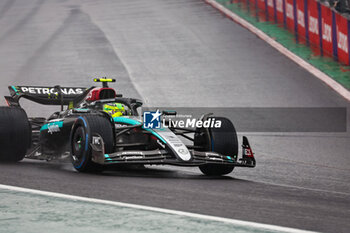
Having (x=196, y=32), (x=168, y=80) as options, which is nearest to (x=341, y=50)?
(x=168, y=80)

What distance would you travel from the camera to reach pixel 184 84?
22.1 metres

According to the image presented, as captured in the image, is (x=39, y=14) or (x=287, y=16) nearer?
(x=287, y=16)

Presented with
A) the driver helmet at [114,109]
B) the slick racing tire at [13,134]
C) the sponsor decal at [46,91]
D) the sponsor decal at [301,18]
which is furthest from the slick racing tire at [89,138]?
the sponsor decal at [301,18]

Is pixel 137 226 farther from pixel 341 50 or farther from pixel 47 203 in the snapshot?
pixel 341 50

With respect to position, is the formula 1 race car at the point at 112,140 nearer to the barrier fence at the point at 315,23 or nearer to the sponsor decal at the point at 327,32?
the barrier fence at the point at 315,23

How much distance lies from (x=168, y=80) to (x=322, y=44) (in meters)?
5.88

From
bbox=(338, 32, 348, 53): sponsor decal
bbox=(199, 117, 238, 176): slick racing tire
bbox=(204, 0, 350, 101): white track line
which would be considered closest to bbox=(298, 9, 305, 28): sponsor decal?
bbox=(204, 0, 350, 101): white track line

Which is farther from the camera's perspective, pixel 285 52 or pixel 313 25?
pixel 285 52

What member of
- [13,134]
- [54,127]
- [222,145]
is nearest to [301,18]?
[54,127]

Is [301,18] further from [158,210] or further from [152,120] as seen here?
[158,210]

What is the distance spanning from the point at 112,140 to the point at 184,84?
12.7m

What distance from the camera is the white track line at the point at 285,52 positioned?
68.1 ft

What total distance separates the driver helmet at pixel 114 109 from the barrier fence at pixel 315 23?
40.0 ft

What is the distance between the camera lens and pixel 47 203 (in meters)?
6.40
